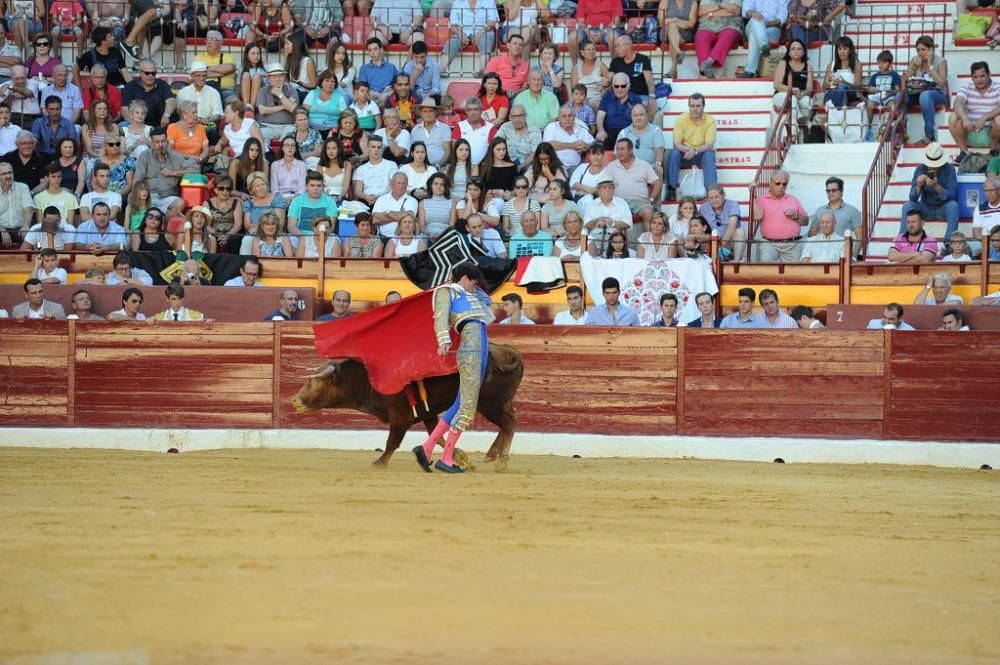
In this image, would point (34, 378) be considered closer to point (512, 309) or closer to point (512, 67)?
point (512, 309)

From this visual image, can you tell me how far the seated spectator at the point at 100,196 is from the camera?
14.5 m

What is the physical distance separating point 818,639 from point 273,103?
11860 mm

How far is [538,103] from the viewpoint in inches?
613

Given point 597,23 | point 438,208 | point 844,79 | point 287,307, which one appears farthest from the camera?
point 597,23

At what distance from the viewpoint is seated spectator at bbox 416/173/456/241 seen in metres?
14.2

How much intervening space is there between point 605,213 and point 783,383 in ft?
8.08

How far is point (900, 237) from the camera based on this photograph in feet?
45.2

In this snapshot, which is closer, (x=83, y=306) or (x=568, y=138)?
(x=83, y=306)

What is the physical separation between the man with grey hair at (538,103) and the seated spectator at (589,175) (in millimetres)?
1030

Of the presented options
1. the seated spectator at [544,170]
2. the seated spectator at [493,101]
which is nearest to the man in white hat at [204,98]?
the seated spectator at [493,101]

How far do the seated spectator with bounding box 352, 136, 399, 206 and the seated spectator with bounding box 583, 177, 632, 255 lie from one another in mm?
2014

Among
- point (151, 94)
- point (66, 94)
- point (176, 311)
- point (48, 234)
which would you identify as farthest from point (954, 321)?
point (66, 94)

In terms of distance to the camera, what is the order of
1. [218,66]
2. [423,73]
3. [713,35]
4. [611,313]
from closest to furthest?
[611,313] < [423,73] < [713,35] < [218,66]

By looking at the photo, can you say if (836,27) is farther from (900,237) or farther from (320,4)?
(320,4)
